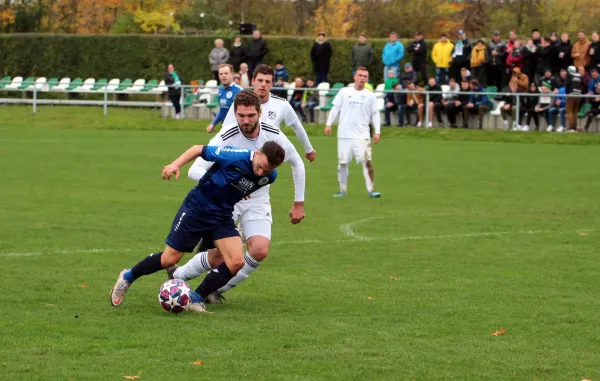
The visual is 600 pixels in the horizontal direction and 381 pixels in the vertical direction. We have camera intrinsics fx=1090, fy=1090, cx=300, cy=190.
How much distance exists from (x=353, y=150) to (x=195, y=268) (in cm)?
931

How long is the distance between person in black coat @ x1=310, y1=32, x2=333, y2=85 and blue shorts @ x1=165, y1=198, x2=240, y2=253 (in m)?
26.8

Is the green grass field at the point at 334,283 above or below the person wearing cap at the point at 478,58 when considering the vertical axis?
below

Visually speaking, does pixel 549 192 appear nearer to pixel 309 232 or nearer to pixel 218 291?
pixel 309 232

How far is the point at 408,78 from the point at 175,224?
975 inches

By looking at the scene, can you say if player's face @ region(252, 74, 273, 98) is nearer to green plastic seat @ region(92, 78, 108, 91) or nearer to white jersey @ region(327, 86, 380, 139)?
white jersey @ region(327, 86, 380, 139)

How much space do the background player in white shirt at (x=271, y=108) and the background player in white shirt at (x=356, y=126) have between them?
583 cm

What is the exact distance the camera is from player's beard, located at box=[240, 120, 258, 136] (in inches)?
344

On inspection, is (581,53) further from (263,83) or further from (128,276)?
(128,276)

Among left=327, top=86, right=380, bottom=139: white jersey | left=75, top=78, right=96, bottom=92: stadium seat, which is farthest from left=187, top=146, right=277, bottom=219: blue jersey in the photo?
left=75, top=78, right=96, bottom=92: stadium seat

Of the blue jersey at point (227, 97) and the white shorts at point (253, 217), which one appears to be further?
the blue jersey at point (227, 97)

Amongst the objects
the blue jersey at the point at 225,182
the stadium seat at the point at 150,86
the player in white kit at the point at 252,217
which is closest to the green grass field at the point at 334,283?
the player in white kit at the point at 252,217

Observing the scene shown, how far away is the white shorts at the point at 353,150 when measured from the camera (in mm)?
18078

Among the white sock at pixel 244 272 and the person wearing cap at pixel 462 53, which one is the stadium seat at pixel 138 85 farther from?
the white sock at pixel 244 272

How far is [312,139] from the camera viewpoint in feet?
99.6
